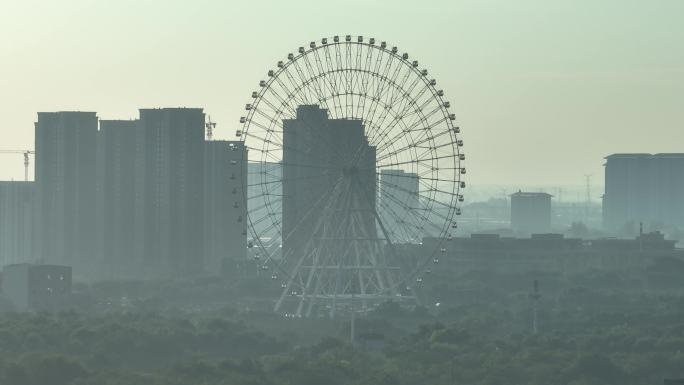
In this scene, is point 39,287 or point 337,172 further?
point 39,287

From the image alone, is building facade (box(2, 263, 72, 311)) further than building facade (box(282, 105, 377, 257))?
Yes

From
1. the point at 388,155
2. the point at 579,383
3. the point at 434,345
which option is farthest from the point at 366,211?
the point at 579,383

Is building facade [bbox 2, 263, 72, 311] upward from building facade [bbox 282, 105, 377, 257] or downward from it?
downward

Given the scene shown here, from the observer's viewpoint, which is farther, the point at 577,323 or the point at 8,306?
the point at 8,306

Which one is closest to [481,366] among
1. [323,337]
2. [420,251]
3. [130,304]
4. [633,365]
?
[633,365]

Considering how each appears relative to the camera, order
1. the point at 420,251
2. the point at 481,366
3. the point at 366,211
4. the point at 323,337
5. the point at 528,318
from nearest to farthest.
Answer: the point at 481,366 < the point at 323,337 < the point at 366,211 < the point at 528,318 < the point at 420,251

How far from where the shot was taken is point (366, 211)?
463 feet

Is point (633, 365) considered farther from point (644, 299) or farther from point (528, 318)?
point (644, 299)

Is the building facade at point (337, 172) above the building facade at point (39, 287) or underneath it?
above

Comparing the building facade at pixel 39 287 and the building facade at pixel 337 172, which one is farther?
the building facade at pixel 39 287

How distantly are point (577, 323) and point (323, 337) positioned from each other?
74.3 ft

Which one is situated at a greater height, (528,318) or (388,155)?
(388,155)

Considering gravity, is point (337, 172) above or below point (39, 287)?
above

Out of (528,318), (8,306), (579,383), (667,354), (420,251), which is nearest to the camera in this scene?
(579,383)
